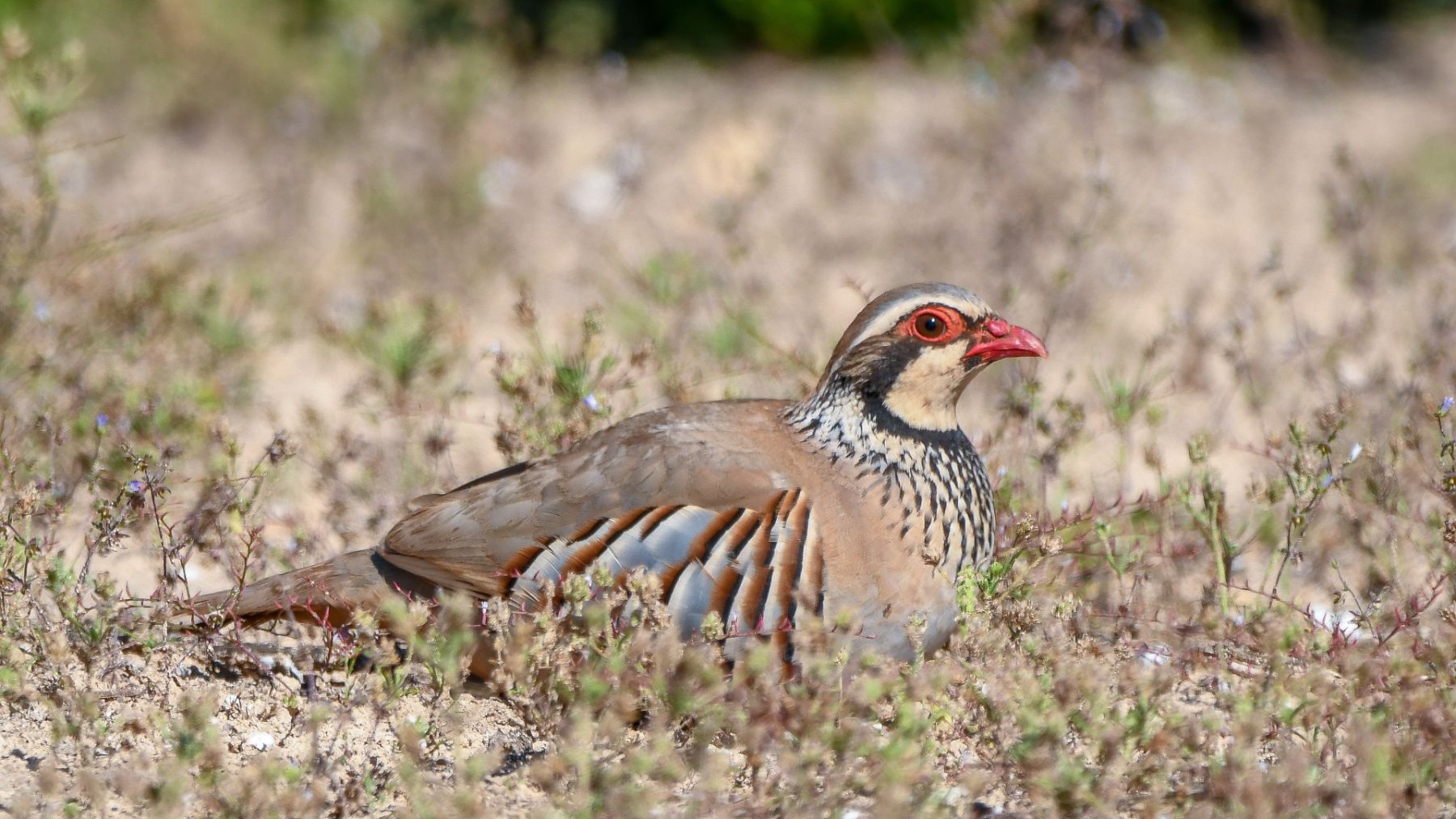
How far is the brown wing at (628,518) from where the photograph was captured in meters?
3.26

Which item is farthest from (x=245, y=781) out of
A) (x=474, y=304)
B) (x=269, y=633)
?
(x=474, y=304)

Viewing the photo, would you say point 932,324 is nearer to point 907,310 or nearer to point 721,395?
point 907,310

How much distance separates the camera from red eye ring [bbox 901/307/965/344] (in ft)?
11.7

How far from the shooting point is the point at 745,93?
853 cm

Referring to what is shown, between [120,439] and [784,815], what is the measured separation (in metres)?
2.32

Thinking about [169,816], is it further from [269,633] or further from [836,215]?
[836,215]

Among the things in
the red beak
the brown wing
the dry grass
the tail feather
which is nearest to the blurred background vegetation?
the dry grass

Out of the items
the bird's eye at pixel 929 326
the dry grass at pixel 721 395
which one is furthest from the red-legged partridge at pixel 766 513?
the dry grass at pixel 721 395

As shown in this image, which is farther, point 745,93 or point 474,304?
point 745,93

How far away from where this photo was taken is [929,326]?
3561 mm

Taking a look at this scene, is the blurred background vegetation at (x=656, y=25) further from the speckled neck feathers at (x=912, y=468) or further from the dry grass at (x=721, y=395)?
the speckled neck feathers at (x=912, y=468)

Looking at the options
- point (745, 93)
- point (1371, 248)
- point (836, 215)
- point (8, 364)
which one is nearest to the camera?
point (8, 364)

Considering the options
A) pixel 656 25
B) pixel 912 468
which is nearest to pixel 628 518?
pixel 912 468

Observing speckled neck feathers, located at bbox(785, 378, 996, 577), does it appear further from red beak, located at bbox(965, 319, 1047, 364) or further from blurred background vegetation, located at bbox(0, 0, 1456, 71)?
blurred background vegetation, located at bbox(0, 0, 1456, 71)
